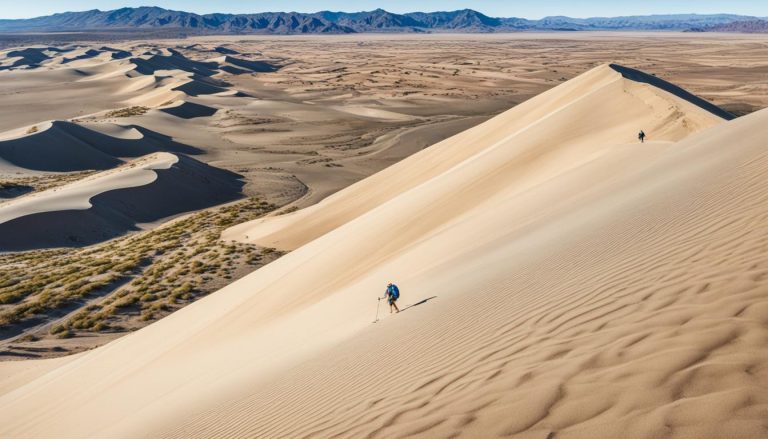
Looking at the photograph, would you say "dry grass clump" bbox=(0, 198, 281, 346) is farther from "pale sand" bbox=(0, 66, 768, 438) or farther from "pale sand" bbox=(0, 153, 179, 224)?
"pale sand" bbox=(0, 153, 179, 224)

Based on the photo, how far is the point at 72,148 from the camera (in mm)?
39031

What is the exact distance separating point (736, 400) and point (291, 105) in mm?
61815

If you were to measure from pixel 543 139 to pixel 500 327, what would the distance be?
13.7m

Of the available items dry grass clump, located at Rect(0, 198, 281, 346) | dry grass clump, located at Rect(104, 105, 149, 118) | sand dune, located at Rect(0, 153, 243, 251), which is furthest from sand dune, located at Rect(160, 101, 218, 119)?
dry grass clump, located at Rect(0, 198, 281, 346)

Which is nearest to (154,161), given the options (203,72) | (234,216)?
(234,216)

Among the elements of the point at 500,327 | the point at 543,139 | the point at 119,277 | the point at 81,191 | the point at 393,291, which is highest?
the point at 543,139

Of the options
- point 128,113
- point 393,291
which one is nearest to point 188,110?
point 128,113

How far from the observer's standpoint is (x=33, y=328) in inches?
567

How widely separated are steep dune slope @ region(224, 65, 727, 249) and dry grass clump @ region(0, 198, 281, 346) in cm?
195

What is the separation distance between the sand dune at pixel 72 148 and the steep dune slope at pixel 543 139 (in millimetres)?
20688

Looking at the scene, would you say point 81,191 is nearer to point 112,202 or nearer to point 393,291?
point 112,202

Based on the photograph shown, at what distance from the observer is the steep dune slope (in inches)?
656

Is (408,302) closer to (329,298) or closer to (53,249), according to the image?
(329,298)

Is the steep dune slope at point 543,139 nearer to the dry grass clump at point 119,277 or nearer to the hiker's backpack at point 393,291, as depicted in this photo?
the dry grass clump at point 119,277
